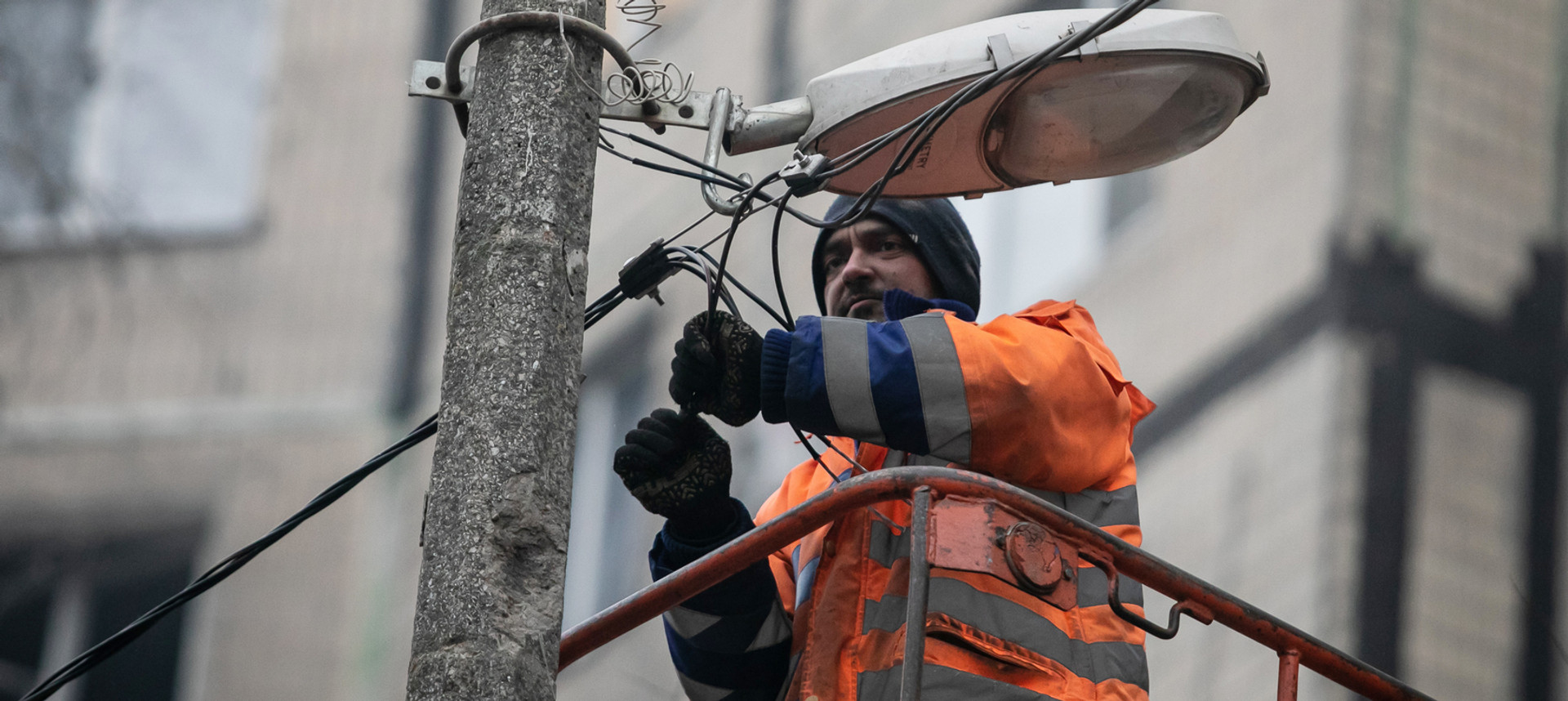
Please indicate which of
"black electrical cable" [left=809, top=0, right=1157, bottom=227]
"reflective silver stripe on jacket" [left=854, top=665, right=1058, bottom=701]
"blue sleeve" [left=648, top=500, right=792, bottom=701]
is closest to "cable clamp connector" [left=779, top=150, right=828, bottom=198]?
"black electrical cable" [left=809, top=0, right=1157, bottom=227]

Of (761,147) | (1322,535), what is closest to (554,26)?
(761,147)

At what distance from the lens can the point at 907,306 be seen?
393 centimetres

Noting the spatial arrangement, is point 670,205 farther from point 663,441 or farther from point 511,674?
point 511,674

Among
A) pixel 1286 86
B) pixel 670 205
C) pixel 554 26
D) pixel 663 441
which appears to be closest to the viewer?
pixel 554 26

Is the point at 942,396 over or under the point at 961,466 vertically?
over

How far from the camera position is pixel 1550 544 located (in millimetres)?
8141

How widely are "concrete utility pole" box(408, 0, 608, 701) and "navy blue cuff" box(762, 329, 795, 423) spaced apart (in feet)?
1.34

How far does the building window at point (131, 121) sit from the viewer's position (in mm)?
14445

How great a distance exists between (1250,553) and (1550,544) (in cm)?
124

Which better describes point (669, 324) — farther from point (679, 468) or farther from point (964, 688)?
point (964, 688)

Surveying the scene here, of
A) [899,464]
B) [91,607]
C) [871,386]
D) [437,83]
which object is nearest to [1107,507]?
[899,464]

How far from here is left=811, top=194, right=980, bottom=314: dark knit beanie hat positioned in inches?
169

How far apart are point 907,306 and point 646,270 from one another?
0.56 metres

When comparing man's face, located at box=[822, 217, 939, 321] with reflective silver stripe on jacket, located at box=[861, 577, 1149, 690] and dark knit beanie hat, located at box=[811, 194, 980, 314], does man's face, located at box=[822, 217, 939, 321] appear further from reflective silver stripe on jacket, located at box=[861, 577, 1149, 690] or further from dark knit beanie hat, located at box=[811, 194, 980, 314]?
reflective silver stripe on jacket, located at box=[861, 577, 1149, 690]
